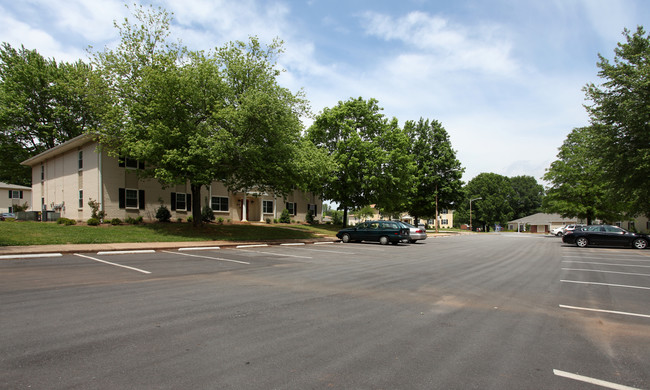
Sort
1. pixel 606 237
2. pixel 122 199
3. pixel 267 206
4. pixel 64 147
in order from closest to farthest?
pixel 606 237, pixel 122 199, pixel 64 147, pixel 267 206

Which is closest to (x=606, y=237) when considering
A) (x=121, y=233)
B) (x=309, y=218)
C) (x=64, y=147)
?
(x=309, y=218)

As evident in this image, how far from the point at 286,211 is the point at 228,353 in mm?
34380

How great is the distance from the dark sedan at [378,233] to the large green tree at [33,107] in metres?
29.7

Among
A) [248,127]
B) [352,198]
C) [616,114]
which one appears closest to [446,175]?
[352,198]

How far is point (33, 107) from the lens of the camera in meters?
38.2

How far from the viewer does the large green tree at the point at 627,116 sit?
70.0 ft

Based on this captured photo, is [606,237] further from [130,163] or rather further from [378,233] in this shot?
[130,163]

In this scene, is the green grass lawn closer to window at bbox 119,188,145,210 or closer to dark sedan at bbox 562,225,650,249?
window at bbox 119,188,145,210

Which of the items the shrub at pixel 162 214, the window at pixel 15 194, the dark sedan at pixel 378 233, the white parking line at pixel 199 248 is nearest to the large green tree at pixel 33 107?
the window at pixel 15 194

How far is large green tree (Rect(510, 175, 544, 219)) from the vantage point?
345 ft

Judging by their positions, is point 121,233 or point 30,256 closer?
point 30,256

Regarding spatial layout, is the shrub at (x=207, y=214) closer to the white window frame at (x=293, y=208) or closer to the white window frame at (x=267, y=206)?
the white window frame at (x=267, y=206)

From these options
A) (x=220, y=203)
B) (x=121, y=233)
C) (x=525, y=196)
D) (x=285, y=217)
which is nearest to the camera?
(x=121, y=233)

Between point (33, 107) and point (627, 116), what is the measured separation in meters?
52.0
